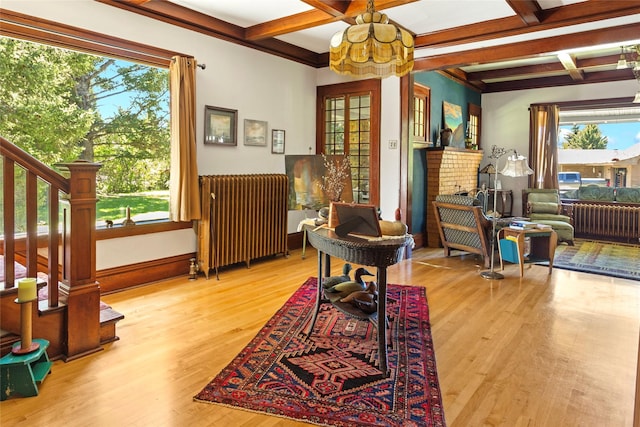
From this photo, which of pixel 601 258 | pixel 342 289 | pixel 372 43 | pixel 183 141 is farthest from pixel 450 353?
pixel 601 258

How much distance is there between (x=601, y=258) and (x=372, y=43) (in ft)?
17.6

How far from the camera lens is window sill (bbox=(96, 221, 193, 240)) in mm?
4094

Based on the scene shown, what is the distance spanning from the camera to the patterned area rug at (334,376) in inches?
85.1

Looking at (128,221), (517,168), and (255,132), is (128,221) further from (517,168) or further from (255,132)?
(517,168)

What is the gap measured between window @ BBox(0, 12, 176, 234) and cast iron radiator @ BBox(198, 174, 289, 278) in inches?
21.1

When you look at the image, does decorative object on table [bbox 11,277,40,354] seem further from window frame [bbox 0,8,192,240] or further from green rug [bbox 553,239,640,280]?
green rug [bbox 553,239,640,280]

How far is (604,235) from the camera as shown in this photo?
7582mm

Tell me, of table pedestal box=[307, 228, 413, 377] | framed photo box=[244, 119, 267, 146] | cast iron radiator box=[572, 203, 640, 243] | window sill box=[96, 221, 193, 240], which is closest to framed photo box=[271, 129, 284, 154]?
framed photo box=[244, 119, 267, 146]

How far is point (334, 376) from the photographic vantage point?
253cm

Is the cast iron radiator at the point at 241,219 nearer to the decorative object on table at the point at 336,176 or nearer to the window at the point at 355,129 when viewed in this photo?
the decorative object on table at the point at 336,176

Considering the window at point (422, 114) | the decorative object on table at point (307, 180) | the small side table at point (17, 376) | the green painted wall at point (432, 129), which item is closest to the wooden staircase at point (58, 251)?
the small side table at point (17, 376)

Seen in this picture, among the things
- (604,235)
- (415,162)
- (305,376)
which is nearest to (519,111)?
(604,235)

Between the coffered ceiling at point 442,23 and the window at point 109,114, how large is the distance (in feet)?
1.71

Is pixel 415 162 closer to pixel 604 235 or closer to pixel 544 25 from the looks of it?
pixel 544 25
